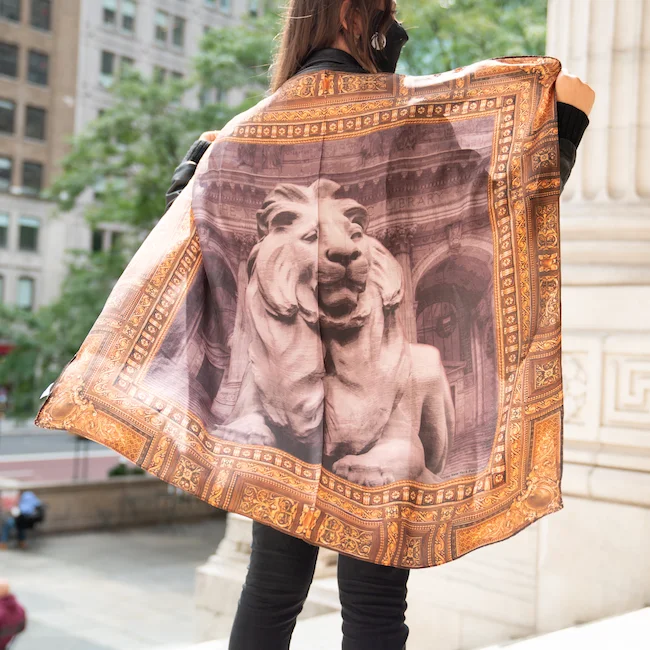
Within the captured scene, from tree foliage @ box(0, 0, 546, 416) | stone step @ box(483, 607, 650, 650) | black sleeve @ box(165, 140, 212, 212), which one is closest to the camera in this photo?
black sleeve @ box(165, 140, 212, 212)

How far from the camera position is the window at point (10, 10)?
31.7 m

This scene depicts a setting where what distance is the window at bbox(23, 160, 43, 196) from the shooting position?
32.7m

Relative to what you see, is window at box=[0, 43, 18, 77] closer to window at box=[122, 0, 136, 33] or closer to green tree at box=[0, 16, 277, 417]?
window at box=[122, 0, 136, 33]

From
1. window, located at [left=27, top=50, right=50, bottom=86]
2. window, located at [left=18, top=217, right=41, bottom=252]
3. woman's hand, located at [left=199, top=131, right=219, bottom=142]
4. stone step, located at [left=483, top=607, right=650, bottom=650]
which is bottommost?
stone step, located at [left=483, top=607, right=650, bottom=650]

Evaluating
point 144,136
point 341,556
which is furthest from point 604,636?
point 144,136

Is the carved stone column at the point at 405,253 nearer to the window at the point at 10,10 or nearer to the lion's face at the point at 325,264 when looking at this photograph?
the lion's face at the point at 325,264

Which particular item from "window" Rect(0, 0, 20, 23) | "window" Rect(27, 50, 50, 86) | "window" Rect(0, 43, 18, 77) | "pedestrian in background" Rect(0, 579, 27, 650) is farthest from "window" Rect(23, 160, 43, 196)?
"pedestrian in background" Rect(0, 579, 27, 650)

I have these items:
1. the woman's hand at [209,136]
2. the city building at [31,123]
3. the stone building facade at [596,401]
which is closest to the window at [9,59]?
the city building at [31,123]

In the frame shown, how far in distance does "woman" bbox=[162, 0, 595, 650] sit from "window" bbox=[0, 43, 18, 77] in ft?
108

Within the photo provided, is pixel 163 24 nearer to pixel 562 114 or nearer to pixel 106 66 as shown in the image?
pixel 106 66

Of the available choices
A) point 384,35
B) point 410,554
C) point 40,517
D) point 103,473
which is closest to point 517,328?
point 410,554

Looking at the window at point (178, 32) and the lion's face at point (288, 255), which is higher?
the window at point (178, 32)

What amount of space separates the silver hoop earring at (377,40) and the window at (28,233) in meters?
32.8

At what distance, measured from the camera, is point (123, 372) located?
1.95m
